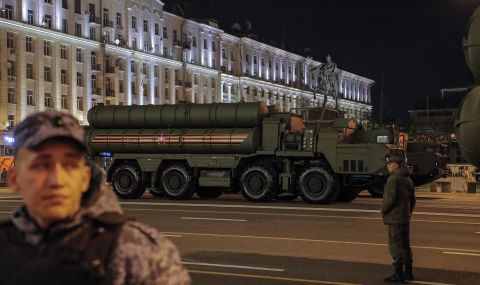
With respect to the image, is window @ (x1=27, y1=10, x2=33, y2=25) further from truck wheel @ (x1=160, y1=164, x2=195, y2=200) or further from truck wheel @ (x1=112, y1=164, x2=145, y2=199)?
truck wheel @ (x1=160, y1=164, x2=195, y2=200)

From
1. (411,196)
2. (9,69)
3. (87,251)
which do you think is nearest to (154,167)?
(411,196)

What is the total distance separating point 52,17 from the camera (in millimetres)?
68250

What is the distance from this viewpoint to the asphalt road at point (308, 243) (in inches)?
378

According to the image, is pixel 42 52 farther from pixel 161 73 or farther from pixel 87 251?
pixel 87 251

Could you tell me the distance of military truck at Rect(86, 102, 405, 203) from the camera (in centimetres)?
2305

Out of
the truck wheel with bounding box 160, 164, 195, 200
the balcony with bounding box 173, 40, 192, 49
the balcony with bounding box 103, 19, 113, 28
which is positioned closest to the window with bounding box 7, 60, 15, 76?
the balcony with bounding box 103, 19, 113, 28

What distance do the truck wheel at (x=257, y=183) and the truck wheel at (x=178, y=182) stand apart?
214cm

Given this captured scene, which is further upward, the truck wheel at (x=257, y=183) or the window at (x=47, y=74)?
the window at (x=47, y=74)

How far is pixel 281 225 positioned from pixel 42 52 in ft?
185

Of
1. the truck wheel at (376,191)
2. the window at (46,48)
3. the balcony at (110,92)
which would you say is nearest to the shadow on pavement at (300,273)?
the truck wheel at (376,191)

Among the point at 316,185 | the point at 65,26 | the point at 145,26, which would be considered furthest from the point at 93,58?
the point at 316,185

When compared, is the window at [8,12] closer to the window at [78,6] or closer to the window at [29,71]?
the window at [29,71]

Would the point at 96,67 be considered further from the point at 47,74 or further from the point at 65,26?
the point at 47,74

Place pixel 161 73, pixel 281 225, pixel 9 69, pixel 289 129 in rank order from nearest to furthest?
pixel 281 225
pixel 289 129
pixel 9 69
pixel 161 73
